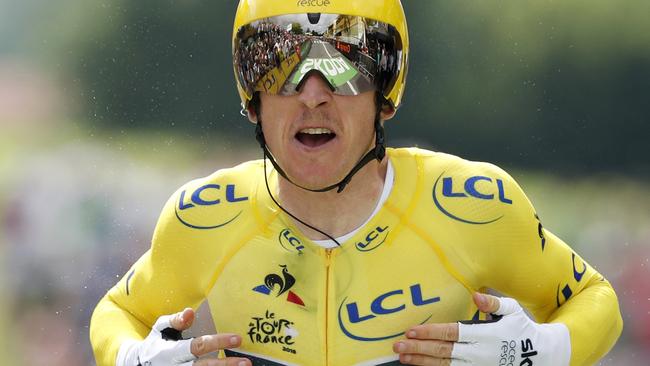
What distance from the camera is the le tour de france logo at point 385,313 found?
3.18 metres

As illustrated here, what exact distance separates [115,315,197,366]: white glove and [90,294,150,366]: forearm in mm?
55

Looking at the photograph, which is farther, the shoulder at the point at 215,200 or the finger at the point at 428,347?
the shoulder at the point at 215,200

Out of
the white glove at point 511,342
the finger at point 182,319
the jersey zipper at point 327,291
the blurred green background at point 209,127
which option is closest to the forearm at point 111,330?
the finger at point 182,319

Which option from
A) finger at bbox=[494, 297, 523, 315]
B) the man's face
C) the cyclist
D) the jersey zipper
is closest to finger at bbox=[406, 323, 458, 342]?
the cyclist

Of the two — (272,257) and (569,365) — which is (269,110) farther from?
(569,365)

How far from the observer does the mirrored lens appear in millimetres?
3172

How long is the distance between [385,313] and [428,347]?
0.20m

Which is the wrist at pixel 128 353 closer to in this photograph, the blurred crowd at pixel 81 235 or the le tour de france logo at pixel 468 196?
the le tour de france logo at pixel 468 196

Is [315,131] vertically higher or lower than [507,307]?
higher

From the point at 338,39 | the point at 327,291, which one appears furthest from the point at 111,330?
the point at 338,39

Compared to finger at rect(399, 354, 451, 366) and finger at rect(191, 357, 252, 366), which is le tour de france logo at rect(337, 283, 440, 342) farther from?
finger at rect(191, 357, 252, 366)

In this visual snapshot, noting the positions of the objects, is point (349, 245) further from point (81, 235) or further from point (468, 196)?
point (81, 235)

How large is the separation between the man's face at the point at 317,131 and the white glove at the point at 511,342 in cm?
55

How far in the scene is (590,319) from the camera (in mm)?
3262
